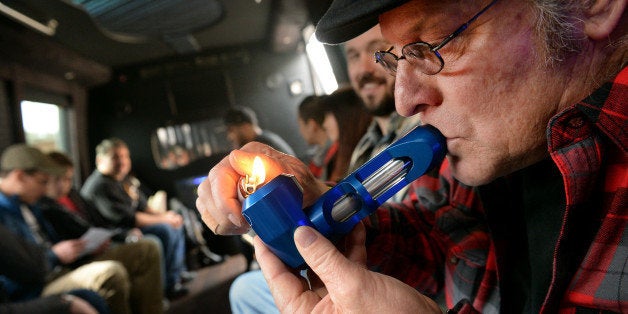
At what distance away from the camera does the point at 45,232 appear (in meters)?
3.17

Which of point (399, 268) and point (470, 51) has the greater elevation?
point (470, 51)

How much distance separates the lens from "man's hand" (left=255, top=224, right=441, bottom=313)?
2.12ft

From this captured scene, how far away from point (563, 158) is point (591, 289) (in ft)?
0.84

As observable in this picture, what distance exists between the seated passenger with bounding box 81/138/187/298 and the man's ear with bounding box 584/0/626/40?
4704 millimetres

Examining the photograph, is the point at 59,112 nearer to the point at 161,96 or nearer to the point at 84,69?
the point at 84,69

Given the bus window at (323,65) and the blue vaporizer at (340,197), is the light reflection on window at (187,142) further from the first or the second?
the blue vaporizer at (340,197)

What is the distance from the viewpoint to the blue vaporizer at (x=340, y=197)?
0.71 meters

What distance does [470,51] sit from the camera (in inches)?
29.5

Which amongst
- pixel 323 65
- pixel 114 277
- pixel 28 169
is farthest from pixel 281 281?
pixel 323 65

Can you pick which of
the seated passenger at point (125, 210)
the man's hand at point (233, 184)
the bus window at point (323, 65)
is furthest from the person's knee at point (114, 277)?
the man's hand at point (233, 184)

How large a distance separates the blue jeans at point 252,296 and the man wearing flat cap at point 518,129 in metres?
0.57

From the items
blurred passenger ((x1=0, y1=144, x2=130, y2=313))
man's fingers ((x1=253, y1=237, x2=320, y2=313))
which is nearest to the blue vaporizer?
man's fingers ((x1=253, y1=237, x2=320, y2=313))

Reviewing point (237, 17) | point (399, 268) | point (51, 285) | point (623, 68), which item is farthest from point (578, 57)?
point (237, 17)

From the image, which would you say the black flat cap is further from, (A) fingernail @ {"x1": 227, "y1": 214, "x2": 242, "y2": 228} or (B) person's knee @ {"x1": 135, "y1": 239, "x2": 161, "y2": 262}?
(B) person's knee @ {"x1": 135, "y1": 239, "x2": 161, "y2": 262}
